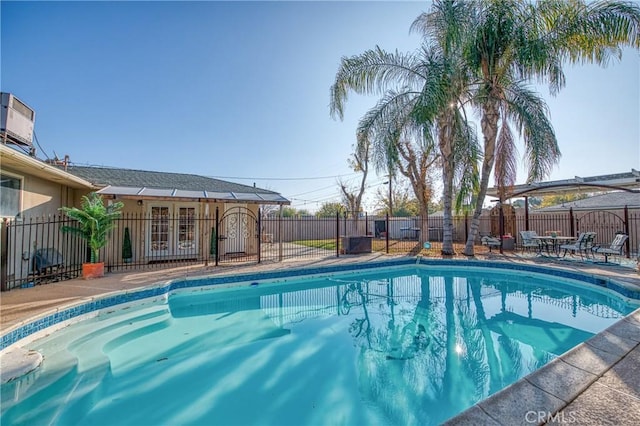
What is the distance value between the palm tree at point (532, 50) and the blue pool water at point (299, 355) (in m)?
5.61

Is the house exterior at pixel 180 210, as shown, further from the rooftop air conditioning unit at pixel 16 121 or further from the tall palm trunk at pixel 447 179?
the tall palm trunk at pixel 447 179

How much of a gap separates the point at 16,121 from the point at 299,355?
8.94m

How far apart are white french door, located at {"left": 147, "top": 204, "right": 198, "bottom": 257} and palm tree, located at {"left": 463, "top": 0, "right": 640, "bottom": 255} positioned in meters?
11.7

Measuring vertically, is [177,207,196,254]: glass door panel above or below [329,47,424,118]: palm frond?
below

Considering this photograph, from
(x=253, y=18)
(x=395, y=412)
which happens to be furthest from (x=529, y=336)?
(x=253, y=18)

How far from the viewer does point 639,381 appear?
93.0 inches

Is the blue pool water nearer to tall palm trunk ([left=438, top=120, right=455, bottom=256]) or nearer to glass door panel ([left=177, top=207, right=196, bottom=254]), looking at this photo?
tall palm trunk ([left=438, top=120, right=455, bottom=256])

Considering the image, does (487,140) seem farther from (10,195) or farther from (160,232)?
(10,195)

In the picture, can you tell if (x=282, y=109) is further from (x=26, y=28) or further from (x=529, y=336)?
(x=529, y=336)

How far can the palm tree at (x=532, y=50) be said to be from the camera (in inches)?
328

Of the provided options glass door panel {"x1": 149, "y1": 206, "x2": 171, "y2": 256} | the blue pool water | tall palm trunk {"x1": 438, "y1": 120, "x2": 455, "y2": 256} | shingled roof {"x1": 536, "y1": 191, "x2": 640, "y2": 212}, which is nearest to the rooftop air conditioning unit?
glass door panel {"x1": 149, "y1": 206, "x2": 171, "y2": 256}

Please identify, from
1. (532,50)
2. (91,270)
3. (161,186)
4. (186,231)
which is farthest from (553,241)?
(91,270)

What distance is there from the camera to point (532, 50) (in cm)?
886

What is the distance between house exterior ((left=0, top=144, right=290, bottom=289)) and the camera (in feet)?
20.8
